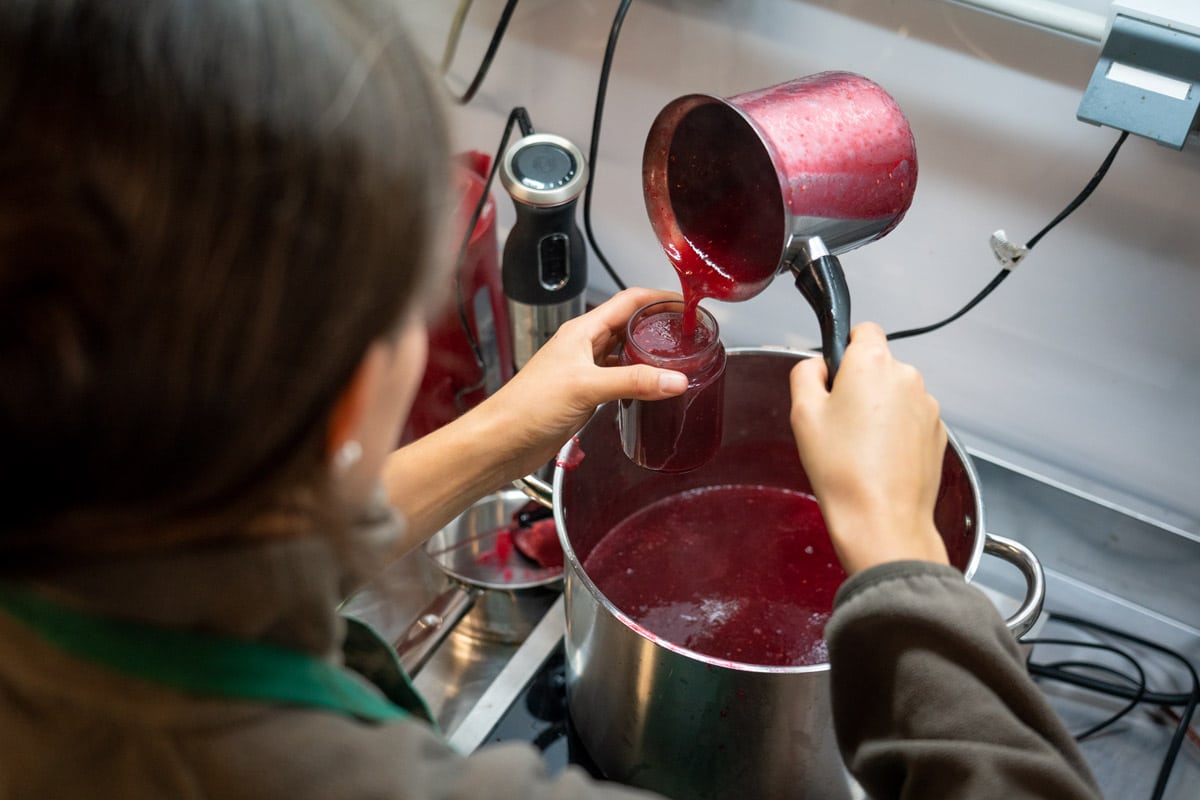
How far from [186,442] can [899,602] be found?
34 centimetres

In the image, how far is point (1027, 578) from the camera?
723mm

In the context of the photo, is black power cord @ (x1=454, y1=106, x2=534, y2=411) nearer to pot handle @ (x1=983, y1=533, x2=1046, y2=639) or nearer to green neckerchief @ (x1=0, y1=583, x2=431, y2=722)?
pot handle @ (x1=983, y1=533, x2=1046, y2=639)

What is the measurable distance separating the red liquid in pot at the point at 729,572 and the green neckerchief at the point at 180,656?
47cm

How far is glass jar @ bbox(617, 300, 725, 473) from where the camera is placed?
75 centimetres

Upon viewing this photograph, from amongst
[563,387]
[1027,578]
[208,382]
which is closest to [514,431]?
[563,387]

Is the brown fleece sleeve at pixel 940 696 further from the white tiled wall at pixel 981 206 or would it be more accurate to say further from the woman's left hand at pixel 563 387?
the white tiled wall at pixel 981 206

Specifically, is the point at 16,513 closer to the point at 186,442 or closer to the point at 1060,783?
the point at 186,442

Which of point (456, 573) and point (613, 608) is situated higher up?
point (613, 608)

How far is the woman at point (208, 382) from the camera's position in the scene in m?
0.29

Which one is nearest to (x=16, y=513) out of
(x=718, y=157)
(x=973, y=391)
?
(x=718, y=157)

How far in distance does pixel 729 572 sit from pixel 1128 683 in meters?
0.37

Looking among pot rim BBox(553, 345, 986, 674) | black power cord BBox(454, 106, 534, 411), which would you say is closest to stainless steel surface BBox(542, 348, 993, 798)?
pot rim BBox(553, 345, 986, 674)

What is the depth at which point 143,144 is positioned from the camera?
0.30m

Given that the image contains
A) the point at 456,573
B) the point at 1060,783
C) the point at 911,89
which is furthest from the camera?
the point at 456,573
